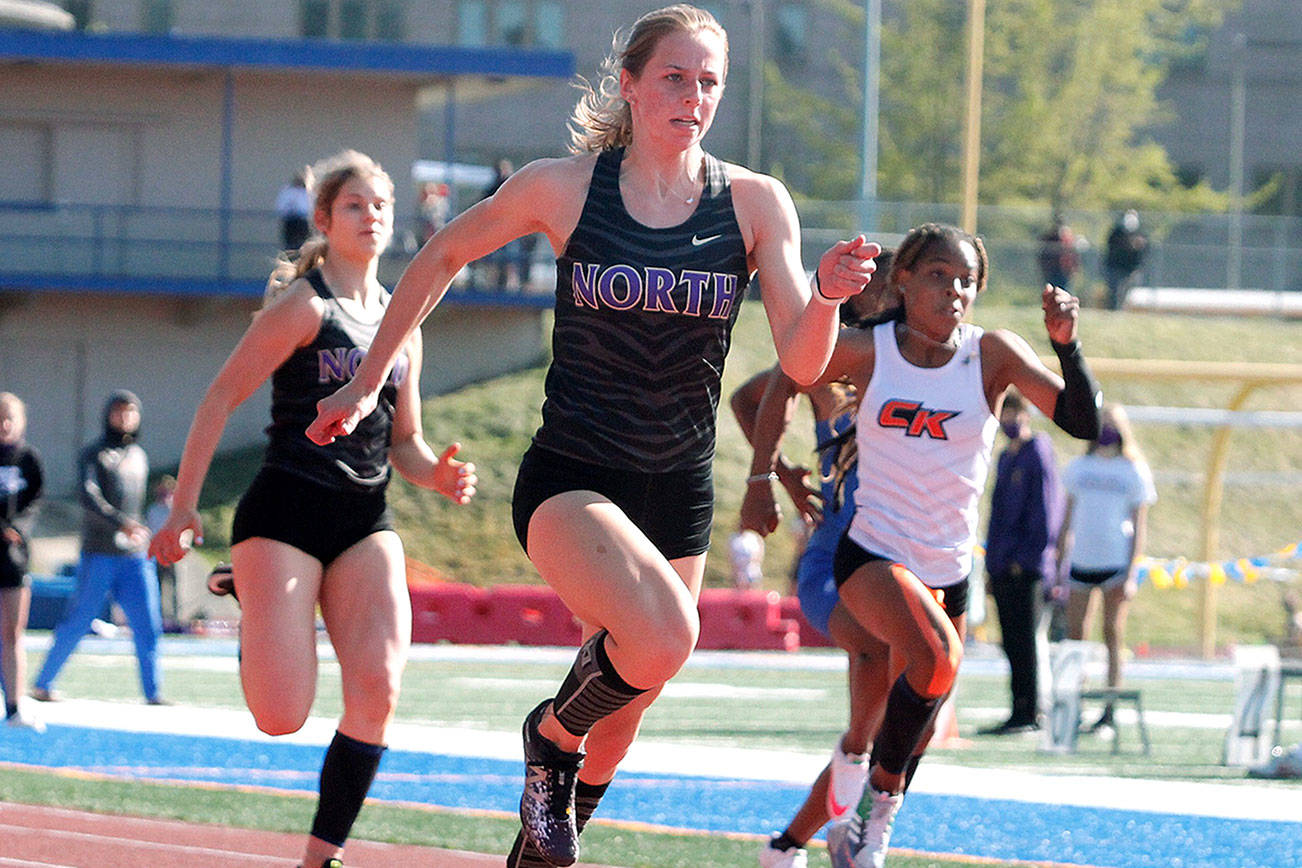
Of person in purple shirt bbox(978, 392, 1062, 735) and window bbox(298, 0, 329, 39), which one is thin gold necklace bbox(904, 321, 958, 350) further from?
window bbox(298, 0, 329, 39)

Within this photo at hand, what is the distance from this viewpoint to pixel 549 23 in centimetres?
5338

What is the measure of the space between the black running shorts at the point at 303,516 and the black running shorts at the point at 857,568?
4.89ft

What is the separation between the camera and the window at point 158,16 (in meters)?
42.2

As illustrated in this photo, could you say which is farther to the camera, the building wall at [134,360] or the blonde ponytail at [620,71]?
the building wall at [134,360]

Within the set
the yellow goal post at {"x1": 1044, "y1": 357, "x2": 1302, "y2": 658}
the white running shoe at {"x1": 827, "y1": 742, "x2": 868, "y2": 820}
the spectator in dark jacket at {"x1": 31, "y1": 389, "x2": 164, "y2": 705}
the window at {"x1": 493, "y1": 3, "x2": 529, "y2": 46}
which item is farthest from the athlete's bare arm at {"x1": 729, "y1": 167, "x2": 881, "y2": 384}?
the window at {"x1": 493, "y1": 3, "x2": 529, "y2": 46}

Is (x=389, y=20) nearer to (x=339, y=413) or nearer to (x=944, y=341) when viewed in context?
(x=944, y=341)

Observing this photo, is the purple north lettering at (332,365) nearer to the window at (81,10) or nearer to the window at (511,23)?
the window at (81,10)

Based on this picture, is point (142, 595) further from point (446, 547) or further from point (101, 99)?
point (101, 99)

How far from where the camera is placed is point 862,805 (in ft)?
21.2

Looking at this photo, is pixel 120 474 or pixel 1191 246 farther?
pixel 1191 246

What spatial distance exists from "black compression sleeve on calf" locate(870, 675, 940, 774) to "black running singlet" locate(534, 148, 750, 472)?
1362 mm

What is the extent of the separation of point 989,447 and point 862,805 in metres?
1.25

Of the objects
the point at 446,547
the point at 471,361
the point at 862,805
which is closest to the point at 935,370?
the point at 862,805

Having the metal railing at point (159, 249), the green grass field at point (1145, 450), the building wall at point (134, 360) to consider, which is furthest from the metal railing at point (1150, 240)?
the metal railing at point (159, 249)
